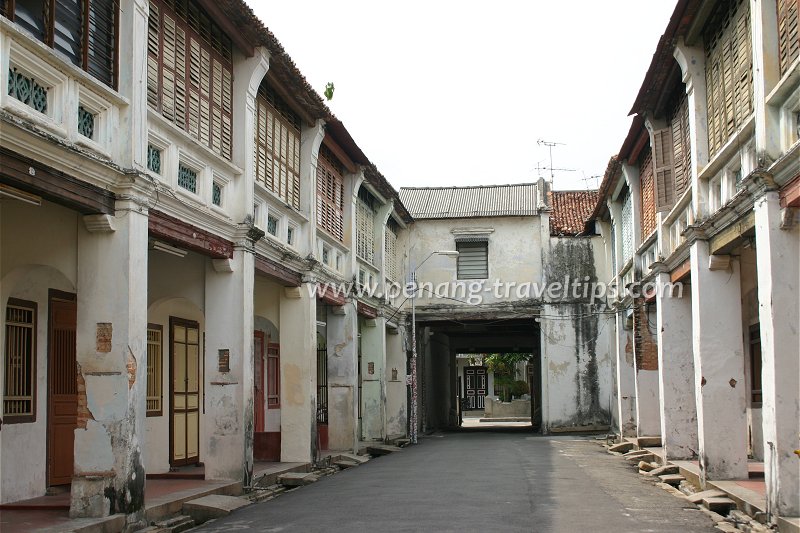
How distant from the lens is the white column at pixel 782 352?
405 inches

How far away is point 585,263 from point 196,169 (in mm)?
20638

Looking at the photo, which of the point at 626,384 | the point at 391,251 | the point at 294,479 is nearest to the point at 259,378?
the point at 294,479

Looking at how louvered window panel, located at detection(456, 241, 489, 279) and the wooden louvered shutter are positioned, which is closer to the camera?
the wooden louvered shutter

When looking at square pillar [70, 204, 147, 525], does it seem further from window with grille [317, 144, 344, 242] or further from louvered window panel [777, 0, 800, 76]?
window with grille [317, 144, 344, 242]

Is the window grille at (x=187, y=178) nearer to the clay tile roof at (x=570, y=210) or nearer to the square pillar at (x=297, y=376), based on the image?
the square pillar at (x=297, y=376)

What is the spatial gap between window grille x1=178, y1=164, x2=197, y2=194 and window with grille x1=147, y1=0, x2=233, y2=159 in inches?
19.9

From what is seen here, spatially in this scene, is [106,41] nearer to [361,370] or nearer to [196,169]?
[196,169]

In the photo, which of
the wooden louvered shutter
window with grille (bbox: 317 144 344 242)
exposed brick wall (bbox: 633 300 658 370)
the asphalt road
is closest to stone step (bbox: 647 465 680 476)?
the asphalt road

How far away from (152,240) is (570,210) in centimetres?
2407

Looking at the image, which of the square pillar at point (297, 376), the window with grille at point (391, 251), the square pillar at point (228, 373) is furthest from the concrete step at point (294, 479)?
the window with grille at point (391, 251)

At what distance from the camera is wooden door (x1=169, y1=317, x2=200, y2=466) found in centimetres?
1702

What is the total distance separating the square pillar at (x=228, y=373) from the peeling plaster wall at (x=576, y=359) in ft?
60.6

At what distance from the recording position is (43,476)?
12461mm

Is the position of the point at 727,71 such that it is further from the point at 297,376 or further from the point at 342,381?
the point at 342,381
